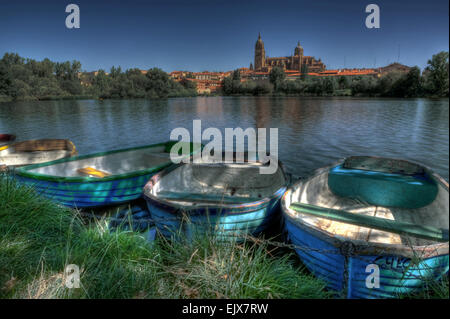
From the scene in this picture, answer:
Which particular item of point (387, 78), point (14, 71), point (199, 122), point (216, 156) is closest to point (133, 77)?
point (14, 71)

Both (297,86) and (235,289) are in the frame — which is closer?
(235,289)

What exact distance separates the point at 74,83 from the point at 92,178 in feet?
239

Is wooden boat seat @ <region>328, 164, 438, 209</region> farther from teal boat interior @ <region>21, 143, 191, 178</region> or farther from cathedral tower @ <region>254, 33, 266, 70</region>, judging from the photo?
cathedral tower @ <region>254, 33, 266, 70</region>

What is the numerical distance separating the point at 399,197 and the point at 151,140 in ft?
49.9

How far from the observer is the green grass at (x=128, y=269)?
2234 millimetres

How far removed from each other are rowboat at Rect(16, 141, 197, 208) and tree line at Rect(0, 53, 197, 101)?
5528 centimetres

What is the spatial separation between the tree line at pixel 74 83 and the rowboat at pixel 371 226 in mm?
60238

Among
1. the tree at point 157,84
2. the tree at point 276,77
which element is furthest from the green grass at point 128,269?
the tree at point 276,77

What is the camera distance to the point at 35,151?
338 inches

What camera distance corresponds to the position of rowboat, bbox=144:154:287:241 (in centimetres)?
393

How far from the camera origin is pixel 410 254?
9.15 feet

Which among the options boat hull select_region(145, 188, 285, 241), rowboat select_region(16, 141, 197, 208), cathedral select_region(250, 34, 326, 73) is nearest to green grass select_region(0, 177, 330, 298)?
boat hull select_region(145, 188, 285, 241)

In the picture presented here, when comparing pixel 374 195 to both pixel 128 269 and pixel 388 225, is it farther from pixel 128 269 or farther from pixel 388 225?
pixel 128 269
